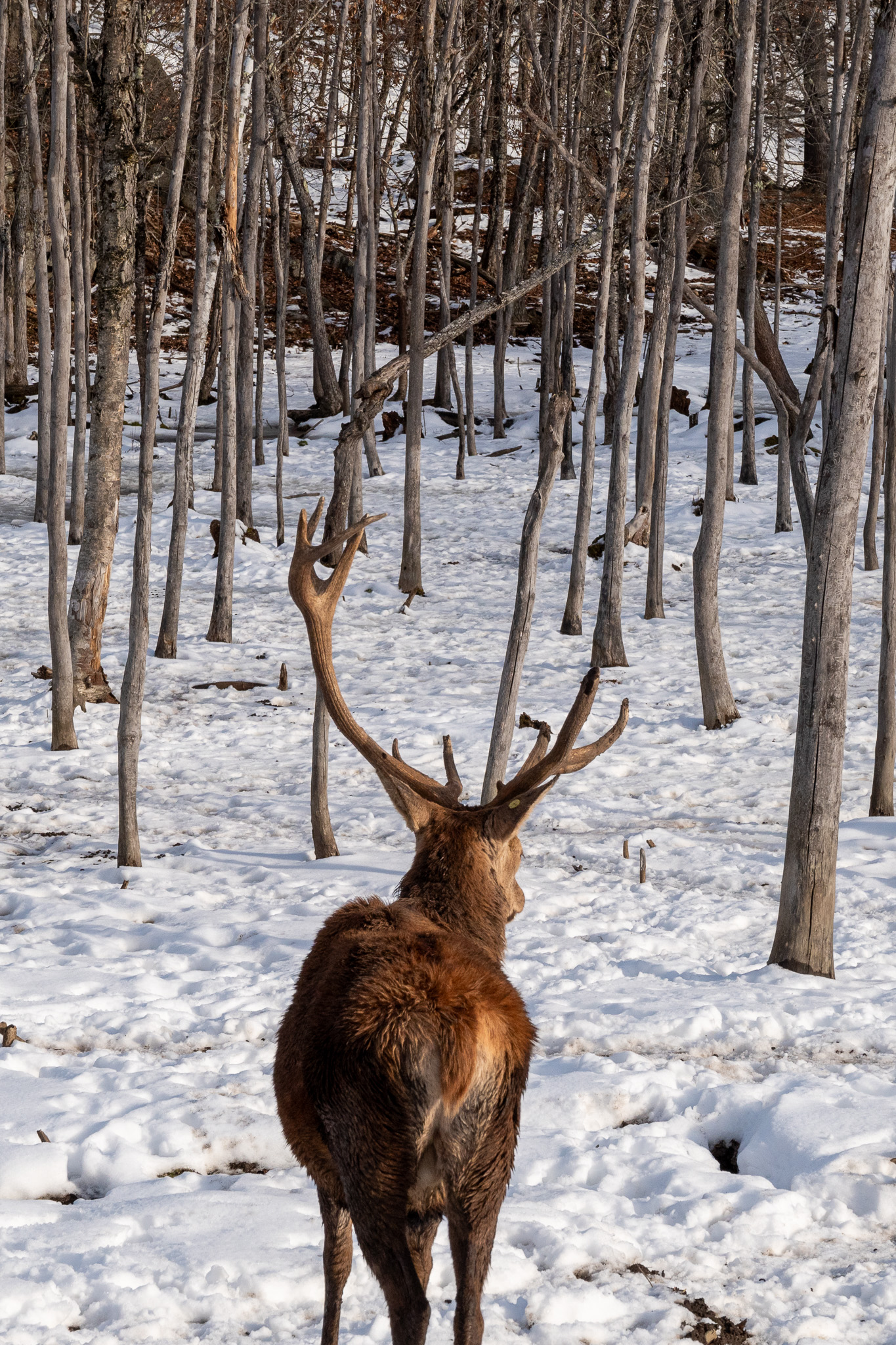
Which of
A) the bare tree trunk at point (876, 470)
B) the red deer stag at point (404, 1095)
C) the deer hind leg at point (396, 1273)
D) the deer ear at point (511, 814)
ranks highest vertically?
the bare tree trunk at point (876, 470)

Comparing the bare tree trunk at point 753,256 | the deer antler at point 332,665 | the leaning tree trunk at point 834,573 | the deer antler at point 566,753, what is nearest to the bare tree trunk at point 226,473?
the bare tree trunk at point 753,256

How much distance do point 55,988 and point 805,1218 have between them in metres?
3.43

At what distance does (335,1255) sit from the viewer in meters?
2.75

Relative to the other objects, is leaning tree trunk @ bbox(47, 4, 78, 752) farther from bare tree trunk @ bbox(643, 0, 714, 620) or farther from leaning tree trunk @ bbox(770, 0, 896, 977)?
bare tree trunk @ bbox(643, 0, 714, 620)

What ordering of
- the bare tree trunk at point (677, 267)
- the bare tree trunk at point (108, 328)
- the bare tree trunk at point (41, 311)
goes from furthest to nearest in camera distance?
1. the bare tree trunk at point (41, 311)
2. the bare tree trunk at point (677, 267)
3. the bare tree trunk at point (108, 328)

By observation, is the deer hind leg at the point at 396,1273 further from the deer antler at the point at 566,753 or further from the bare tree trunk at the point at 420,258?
the bare tree trunk at the point at 420,258

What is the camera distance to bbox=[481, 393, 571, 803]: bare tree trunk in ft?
23.9

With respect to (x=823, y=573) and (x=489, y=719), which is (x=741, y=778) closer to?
(x=489, y=719)

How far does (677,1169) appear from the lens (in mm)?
3820

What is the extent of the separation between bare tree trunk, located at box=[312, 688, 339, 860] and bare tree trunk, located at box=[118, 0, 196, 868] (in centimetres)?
109

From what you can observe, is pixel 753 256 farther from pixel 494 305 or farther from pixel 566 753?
pixel 566 753

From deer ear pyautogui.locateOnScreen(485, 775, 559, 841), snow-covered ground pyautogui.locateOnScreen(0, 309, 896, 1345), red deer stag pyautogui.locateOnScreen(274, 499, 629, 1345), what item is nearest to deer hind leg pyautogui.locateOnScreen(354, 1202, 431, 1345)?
red deer stag pyautogui.locateOnScreen(274, 499, 629, 1345)

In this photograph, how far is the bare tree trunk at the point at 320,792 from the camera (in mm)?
7184

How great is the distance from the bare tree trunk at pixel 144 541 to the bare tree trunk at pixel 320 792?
3.58ft
